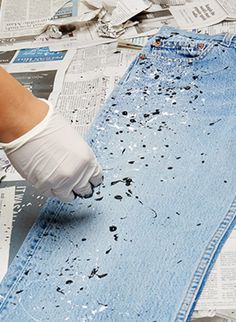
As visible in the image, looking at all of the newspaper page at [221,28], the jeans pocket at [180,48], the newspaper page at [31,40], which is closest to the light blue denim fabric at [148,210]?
the jeans pocket at [180,48]

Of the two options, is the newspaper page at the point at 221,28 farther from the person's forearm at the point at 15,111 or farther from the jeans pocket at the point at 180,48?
the person's forearm at the point at 15,111

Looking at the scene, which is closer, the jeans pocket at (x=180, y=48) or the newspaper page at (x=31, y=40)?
the jeans pocket at (x=180, y=48)

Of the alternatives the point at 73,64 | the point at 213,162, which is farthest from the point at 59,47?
the point at 213,162

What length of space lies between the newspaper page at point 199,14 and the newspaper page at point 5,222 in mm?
500

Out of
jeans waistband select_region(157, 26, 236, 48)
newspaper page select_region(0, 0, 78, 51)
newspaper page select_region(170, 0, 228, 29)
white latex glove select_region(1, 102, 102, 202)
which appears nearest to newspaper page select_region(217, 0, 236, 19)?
newspaper page select_region(170, 0, 228, 29)

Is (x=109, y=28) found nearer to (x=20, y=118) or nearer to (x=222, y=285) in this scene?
(x=20, y=118)

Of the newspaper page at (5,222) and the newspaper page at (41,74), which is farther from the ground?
the newspaper page at (41,74)

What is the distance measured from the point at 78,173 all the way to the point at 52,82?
34 cm

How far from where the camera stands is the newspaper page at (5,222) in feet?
2.58

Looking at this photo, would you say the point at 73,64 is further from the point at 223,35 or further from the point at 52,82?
the point at 223,35

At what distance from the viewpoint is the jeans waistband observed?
100 centimetres

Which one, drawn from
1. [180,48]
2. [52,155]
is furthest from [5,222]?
[180,48]

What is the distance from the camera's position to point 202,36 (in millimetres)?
1044

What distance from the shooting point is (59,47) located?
114 cm
